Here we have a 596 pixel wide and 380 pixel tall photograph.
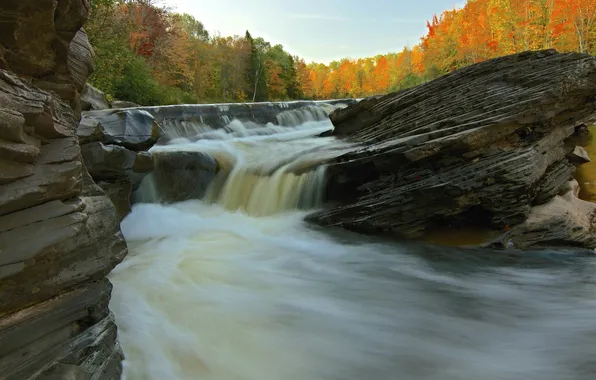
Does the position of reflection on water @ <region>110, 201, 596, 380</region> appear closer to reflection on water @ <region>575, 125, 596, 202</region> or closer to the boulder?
the boulder

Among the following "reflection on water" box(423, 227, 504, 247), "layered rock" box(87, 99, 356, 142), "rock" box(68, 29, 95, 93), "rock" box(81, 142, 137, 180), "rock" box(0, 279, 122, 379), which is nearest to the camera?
"rock" box(0, 279, 122, 379)

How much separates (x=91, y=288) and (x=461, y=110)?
732cm

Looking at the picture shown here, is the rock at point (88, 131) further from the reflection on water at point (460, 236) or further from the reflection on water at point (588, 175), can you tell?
the reflection on water at point (588, 175)

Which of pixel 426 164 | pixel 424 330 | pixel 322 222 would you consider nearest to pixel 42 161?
pixel 424 330

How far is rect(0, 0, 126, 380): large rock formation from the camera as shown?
2207 millimetres

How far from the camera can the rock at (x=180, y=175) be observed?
8.71 m

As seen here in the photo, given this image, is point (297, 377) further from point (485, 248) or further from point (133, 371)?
point (485, 248)

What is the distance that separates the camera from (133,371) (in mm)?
3088

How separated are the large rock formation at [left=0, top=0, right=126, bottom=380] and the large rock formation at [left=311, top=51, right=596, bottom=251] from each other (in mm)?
5136

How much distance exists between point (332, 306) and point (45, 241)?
10.8 ft

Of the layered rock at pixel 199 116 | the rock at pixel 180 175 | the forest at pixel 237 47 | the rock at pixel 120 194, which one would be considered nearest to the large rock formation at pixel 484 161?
the rock at pixel 180 175

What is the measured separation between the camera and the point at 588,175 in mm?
9156

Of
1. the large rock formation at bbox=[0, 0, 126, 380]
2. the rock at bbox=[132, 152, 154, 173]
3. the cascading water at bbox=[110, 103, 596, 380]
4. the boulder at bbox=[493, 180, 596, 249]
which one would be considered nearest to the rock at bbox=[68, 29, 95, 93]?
the large rock formation at bbox=[0, 0, 126, 380]

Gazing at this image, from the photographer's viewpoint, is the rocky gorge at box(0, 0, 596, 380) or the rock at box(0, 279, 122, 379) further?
the rocky gorge at box(0, 0, 596, 380)
